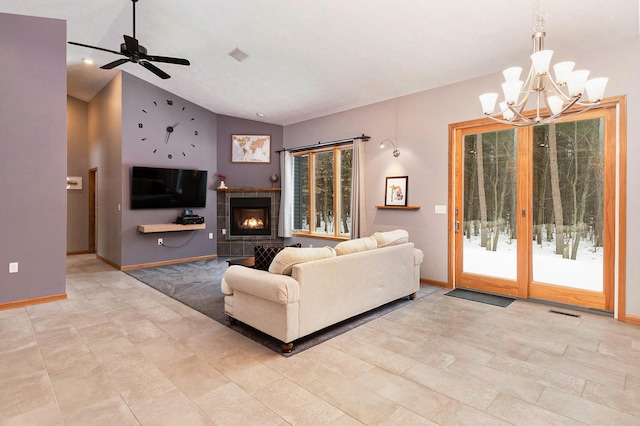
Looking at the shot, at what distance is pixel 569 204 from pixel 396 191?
7.52ft

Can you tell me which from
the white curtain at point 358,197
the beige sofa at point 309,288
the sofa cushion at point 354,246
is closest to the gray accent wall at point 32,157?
the beige sofa at point 309,288

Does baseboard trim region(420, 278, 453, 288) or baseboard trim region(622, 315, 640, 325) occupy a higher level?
baseboard trim region(420, 278, 453, 288)

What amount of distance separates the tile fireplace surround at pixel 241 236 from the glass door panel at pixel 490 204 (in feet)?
13.3

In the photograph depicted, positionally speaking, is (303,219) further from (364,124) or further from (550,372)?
(550,372)

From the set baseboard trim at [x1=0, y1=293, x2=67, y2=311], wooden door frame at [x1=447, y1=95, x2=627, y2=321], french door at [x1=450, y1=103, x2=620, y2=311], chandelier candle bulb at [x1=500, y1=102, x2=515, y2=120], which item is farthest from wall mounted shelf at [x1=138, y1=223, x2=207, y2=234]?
wooden door frame at [x1=447, y1=95, x2=627, y2=321]

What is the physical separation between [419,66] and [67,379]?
4815mm

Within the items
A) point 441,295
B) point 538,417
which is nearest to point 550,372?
point 538,417

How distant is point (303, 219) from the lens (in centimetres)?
746

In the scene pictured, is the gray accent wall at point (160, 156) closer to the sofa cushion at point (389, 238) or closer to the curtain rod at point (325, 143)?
the curtain rod at point (325, 143)

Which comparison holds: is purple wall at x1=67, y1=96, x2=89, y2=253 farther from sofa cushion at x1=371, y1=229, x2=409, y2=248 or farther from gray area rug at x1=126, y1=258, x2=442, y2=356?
sofa cushion at x1=371, y1=229, x2=409, y2=248

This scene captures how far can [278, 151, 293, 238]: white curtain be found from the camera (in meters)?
7.39

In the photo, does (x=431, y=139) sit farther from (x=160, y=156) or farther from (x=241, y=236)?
(x=160, y=156)

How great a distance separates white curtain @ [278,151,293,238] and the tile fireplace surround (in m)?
0.19

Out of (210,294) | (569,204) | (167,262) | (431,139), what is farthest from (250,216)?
(569,204)
